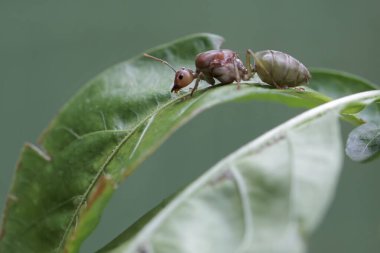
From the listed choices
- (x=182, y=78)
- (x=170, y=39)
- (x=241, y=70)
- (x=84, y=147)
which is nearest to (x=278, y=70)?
(x=241, y=70)

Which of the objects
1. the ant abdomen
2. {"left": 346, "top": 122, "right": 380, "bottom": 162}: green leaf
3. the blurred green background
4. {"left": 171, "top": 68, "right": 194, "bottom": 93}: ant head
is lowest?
the blurred green background

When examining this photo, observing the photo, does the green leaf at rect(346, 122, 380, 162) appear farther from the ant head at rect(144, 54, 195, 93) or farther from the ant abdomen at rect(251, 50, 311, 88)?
the ant head at rect(144, 54, 195, 93)

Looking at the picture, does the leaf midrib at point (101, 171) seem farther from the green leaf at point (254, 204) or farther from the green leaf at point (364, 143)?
the green leaf at point (364, 143)

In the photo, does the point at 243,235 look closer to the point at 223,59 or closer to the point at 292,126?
the point at 292,126

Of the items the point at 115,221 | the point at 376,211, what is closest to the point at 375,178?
the point at 376,211

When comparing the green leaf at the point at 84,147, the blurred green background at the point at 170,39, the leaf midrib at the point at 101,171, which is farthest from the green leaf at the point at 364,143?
the blurred green background at the point at 170,39

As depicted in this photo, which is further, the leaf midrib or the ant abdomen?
the ant abdomen

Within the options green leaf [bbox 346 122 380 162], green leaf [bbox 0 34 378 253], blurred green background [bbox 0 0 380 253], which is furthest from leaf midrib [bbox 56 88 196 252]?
blurred green background [bbox 0 0 380 253]
